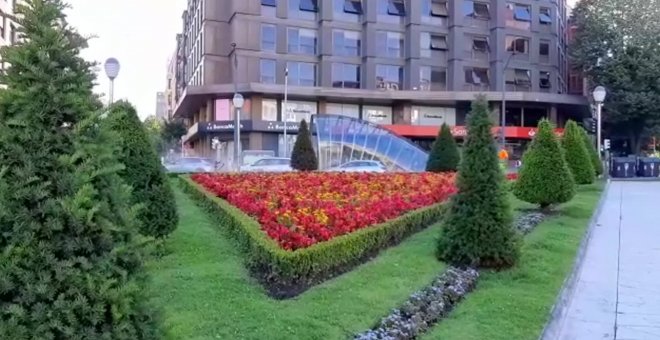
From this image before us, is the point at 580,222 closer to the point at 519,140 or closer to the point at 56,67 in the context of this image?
the point at 56,67

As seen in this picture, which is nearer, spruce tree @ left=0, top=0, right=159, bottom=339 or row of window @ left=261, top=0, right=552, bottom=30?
spruce tree @ left=0, top=0, right=159, bottom=339

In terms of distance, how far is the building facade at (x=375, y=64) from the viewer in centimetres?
5203

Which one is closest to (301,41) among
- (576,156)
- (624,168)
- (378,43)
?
(378,43)

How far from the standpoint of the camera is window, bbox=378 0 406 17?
55.7 meters

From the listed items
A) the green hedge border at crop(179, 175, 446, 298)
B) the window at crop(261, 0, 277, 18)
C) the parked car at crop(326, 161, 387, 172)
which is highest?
the window at crop(261, 0, 277, 18)

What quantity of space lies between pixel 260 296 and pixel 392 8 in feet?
172

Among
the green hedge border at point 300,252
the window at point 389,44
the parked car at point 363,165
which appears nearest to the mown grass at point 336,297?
the green hedge border at point 300,252

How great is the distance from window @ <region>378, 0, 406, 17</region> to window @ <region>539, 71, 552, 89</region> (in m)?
13.4

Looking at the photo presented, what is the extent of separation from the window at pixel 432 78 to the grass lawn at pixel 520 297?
45301 millimetres

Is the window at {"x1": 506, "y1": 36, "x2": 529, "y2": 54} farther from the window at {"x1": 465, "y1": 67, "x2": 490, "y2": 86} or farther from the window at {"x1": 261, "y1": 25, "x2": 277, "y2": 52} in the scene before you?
the window at {"x1": 261, "y1": 25, "x2": 277, "y2": 52}

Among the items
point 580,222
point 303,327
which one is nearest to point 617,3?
point 580,222

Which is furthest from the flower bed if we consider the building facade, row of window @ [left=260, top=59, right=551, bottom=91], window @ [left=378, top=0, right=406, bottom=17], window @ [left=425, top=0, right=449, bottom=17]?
window @ [left=425, top=0, right=449, bottom=17]

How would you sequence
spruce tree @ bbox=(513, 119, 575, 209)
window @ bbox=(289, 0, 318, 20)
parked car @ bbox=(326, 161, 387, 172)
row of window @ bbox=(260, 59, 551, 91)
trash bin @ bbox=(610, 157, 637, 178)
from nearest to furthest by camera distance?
1. spruce tree @ bbox=(513, 119, 575, 209)
2. parked car @ bbox=(326, 161, 387, 172)
3. trash bin @ bbox=(610, 157, 637, 178)
4. row of window @ bbox=(260, 59, 551, 91)
5. window @ bbox=(289, 0, 318, 20)

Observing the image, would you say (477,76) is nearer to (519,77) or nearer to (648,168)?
(519,77)
